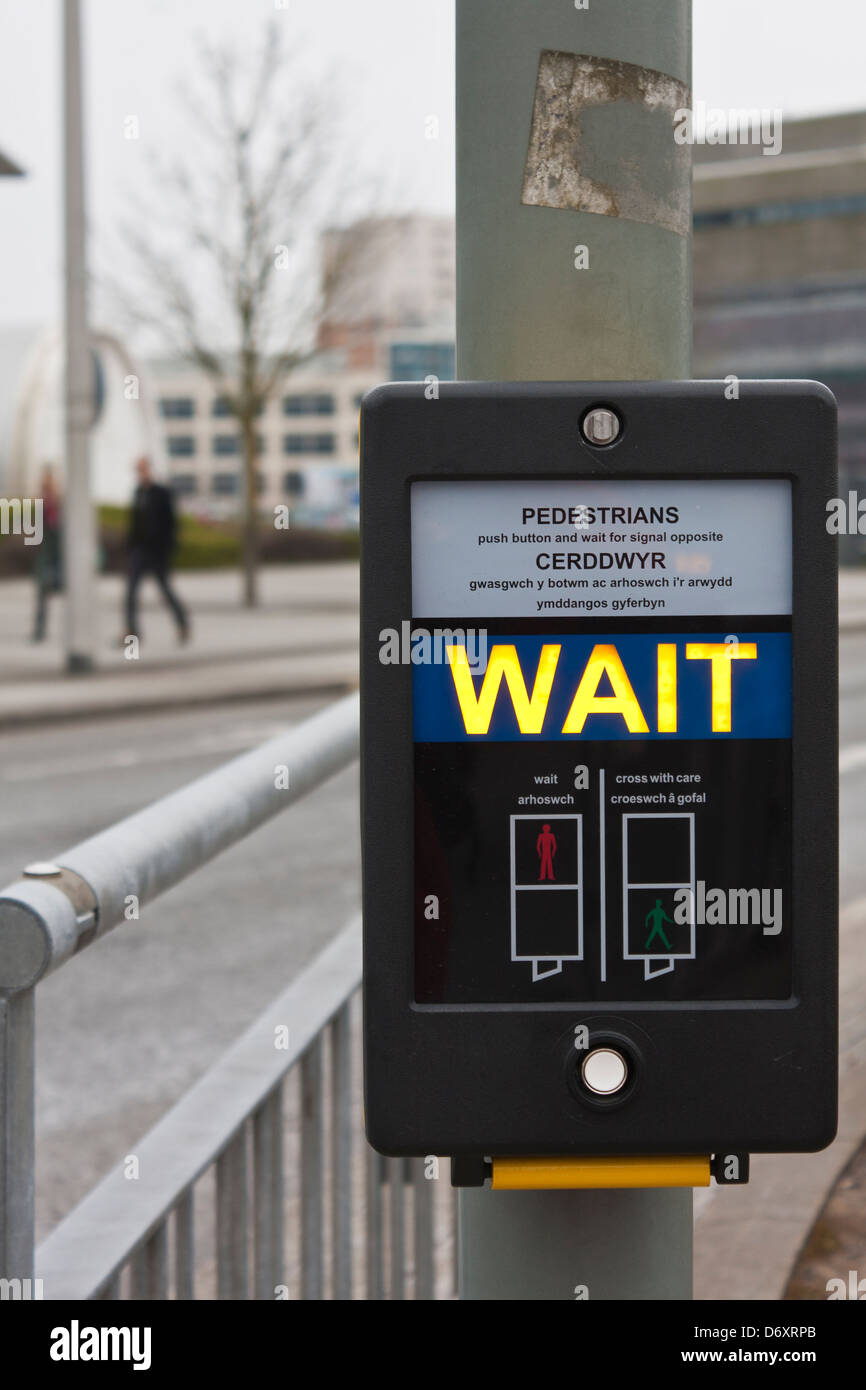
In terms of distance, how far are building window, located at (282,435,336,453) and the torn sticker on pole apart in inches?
4165

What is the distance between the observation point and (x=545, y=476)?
1.41 m

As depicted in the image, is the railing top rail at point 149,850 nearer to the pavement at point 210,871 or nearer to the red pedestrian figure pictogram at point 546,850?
the red pedestrian figure pictogram at point 546,850

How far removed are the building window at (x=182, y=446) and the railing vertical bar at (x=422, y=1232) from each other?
11122cm

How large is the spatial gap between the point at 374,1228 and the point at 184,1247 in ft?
2.31

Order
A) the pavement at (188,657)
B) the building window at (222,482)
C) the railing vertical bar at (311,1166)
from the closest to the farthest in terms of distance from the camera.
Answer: the railing vertical bar at (311,1166) → the pavement at (188,657) → the building window at (222,482)

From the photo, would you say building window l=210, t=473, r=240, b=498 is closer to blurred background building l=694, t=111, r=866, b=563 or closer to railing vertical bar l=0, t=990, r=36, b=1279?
blurred background building l=694, t=111, r=866, b=563

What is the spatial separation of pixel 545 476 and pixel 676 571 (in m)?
0.13

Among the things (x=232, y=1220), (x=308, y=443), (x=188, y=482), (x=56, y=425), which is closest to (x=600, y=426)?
(x=232, y=1220)

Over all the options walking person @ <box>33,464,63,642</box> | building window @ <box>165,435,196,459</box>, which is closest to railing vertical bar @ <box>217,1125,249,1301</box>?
walking person @ <box>33,464,63,642</box>

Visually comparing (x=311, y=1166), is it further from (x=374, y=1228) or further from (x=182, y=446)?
(x=182, y=446)

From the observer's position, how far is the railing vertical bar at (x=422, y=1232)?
277cm

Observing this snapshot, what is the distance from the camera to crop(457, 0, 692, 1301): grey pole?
4.90ft

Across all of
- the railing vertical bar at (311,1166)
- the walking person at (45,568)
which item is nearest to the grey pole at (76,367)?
the walking person at (45,568)
